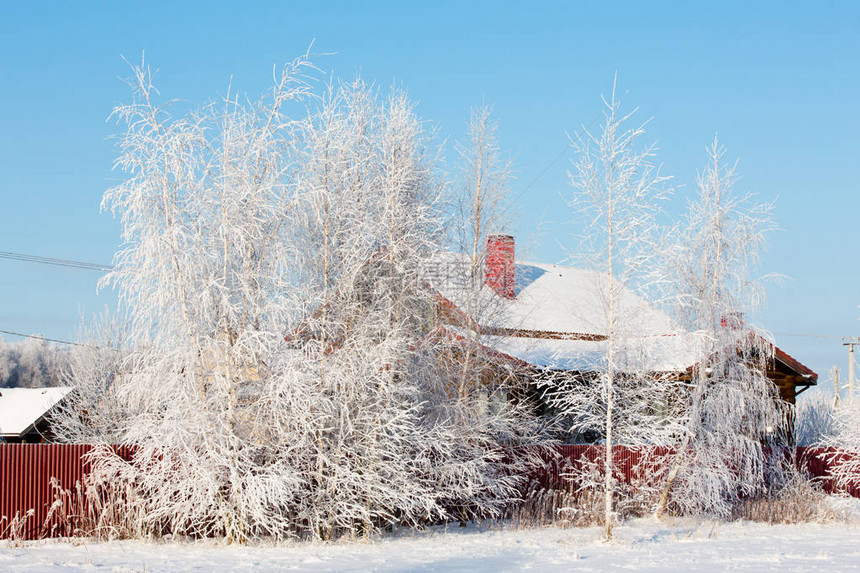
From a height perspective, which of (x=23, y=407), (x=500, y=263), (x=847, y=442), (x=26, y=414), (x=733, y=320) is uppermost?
(x=500, y=263)

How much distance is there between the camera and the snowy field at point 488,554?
11617 millimetres

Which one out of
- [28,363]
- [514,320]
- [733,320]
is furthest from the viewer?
[28,363]

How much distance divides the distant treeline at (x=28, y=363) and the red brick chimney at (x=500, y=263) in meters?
67.5

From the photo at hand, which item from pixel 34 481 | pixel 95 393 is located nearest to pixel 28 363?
pixel 95 393

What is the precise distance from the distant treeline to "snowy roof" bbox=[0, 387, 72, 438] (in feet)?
111

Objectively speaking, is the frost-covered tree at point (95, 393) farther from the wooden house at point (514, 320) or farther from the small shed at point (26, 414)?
the wooden house at point (514, 320)

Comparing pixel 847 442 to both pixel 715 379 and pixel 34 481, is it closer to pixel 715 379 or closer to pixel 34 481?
pixel 715 379

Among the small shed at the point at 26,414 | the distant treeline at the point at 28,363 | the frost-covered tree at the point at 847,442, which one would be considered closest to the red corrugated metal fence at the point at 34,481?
the frost-covered tree at the point at 847,442

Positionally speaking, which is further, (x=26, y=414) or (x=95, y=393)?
(x=26, y=414)

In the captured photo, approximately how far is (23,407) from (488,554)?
35.2 meters

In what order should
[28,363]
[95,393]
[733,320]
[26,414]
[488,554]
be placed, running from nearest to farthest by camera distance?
[488,554] < [733,320] < [95,393] < [26,414] < [28,363]

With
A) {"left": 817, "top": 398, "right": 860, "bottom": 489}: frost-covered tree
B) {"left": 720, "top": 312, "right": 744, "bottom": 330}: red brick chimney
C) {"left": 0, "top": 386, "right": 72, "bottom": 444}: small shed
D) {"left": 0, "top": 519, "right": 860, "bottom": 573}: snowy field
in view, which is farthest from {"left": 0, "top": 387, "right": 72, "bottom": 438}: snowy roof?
{"left": 817, "top": 398, "right": 860, "bottom": 489}: frost-covered tree

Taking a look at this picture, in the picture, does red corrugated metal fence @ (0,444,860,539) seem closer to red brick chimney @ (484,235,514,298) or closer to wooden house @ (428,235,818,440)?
wooden house @ (428,235,818,440)

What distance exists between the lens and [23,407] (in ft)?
136
